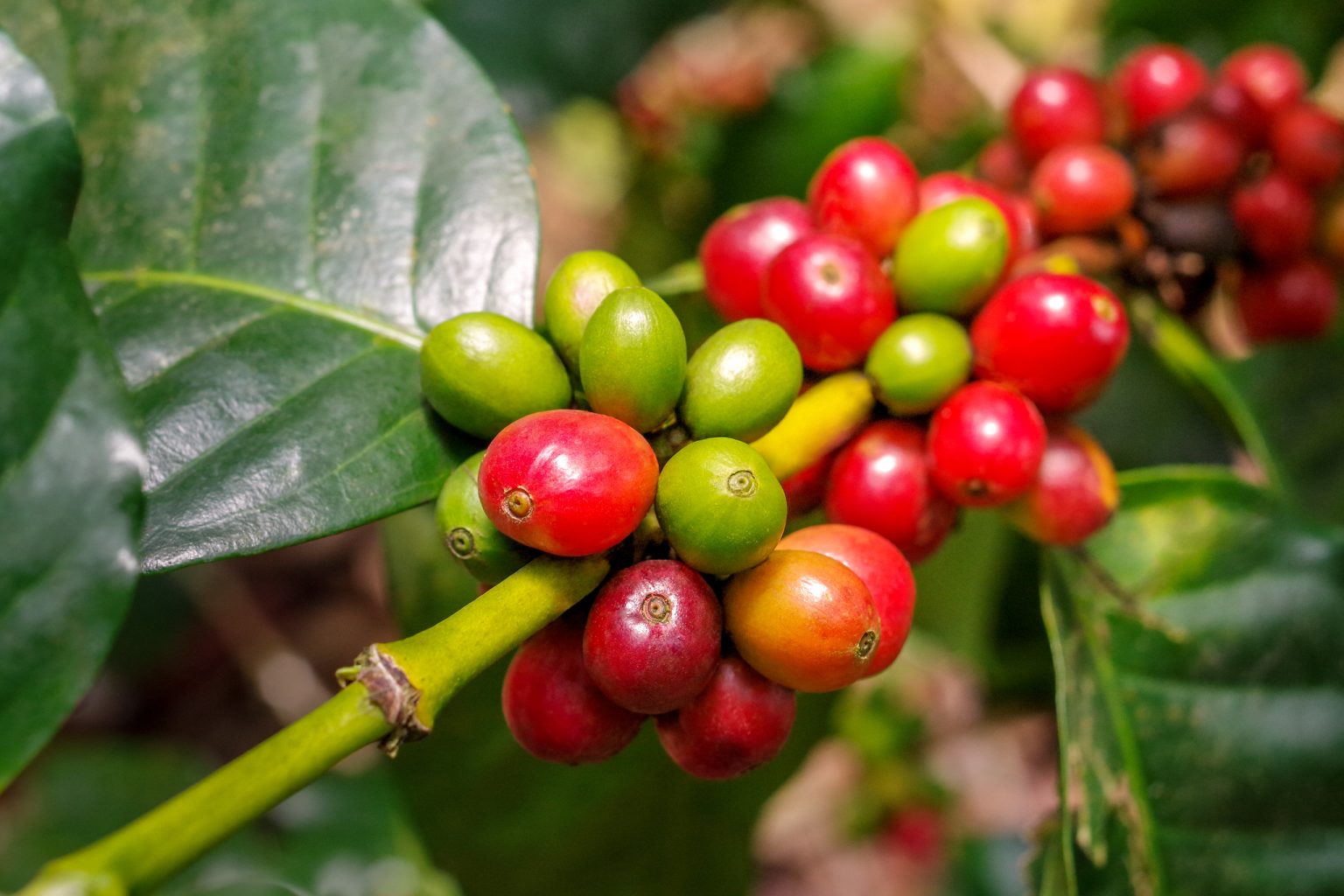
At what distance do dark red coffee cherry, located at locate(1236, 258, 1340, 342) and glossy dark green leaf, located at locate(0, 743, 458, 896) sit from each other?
8.07 feet

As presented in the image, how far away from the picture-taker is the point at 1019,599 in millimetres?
2658

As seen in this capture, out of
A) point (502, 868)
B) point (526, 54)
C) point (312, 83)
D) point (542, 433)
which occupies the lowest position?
point (502, 868)

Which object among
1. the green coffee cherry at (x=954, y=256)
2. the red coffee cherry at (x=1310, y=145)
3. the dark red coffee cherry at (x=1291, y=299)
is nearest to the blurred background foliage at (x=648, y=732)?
the dark red coffee cherry at (x=1291, y=299)

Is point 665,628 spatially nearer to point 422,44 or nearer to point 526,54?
point 422,44

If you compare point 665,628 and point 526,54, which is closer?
point 665,628

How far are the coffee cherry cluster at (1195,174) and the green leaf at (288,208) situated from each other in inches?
36.3

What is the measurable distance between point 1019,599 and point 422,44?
2.02 metres

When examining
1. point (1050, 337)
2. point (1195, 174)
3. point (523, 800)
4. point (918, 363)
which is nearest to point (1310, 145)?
point (1195, 174)

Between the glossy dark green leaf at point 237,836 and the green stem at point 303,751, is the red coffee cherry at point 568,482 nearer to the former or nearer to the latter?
the green stem at point 303,751

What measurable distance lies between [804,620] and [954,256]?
511mm

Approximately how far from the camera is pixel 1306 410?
7.65 ft

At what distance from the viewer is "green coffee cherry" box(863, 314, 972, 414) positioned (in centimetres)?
120

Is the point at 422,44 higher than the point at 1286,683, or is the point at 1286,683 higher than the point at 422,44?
the point at 422,44

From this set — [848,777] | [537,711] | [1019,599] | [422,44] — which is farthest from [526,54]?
[848,777]
